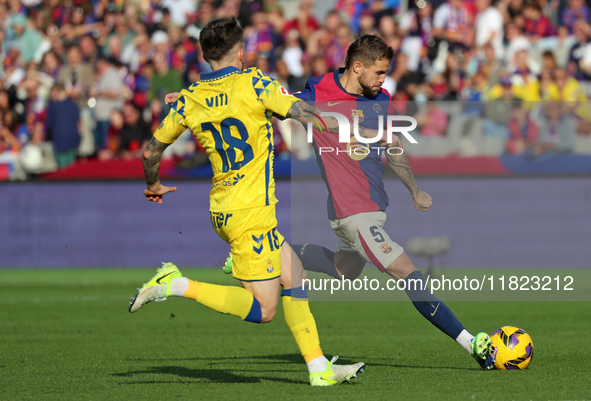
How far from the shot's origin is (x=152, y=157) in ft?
17.7

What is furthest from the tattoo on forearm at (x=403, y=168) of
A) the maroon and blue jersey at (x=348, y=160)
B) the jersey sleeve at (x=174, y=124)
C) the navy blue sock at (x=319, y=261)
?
the jersey sleeve at (x=174, y=124)

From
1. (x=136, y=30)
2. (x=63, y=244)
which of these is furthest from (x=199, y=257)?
(x=136, y=30)

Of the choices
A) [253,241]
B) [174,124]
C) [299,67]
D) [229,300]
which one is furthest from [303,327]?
[299,67]

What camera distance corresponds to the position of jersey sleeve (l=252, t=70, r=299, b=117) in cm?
502

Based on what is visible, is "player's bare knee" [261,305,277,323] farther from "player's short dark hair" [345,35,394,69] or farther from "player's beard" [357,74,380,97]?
"player's short dark hair" [345,35,394,69]

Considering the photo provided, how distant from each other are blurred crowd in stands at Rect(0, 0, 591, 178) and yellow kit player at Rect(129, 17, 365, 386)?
7993mm

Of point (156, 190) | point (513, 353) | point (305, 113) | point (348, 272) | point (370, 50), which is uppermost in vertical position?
point (370, 50)

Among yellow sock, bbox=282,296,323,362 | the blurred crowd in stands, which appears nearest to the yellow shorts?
yellow sock, bbox=282,296,323,362

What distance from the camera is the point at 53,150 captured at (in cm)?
1514

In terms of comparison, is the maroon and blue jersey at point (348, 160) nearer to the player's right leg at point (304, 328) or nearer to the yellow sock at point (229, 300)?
the player's right leg at point (304, 328)

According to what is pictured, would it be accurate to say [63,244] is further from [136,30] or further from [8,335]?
[8,335]

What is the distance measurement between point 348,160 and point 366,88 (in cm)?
57

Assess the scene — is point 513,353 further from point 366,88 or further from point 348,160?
point 366,88

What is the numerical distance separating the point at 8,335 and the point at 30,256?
6.57 metres
